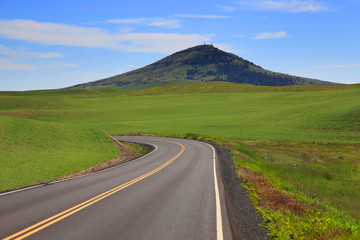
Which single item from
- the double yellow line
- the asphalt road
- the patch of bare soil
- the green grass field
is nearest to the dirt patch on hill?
the patch of bare soil

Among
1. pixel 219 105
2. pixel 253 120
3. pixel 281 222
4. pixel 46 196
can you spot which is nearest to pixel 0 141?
pixel 46 196

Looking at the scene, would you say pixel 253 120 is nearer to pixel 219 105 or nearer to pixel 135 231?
pixel 219 105

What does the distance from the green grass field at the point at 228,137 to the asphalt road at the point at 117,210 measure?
376 cm

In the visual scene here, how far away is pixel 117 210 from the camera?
384 inches

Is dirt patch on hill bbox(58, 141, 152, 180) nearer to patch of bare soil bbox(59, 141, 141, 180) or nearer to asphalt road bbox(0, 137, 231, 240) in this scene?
patch of bare soil bbox(59, 141, 141, 180)

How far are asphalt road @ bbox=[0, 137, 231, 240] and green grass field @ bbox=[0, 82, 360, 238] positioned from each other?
148 inches

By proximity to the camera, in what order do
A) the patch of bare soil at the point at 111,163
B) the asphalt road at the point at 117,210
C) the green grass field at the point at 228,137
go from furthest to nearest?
the patch of bare soil at the point at 111,163 → the green grass field at the point at 228,137 → the asphalt road at the point at 117,210

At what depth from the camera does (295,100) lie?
96375 mm

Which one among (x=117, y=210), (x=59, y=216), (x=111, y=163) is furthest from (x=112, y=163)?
(x=59, y=216)

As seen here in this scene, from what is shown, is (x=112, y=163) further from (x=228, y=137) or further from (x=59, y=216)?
(x=228, y=137)

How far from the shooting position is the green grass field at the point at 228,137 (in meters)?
18.5

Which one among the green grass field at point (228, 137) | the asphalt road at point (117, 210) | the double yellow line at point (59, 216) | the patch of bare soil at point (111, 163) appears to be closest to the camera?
the double yellow line at point (59, 216)

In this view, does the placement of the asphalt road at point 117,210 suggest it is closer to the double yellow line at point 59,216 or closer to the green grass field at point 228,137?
the double yellow line at point 59,216

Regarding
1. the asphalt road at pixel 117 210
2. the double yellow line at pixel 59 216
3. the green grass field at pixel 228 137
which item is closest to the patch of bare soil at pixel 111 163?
the green grass field at pixel 228 137
